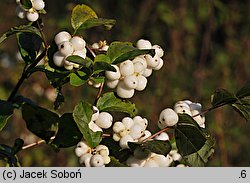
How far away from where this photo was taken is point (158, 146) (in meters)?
0.71

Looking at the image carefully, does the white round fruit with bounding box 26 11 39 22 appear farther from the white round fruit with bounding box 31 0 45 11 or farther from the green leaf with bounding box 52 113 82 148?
the green leaf with bounding box 52 113 82 148

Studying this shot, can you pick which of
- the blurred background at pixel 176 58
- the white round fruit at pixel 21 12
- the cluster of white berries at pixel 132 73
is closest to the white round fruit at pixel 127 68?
the cluster of white berries at pixel 132 73

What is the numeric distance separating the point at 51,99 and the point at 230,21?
1365 mm

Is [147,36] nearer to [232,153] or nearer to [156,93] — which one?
[156,93]

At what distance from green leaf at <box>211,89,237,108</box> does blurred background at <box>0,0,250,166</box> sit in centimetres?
155

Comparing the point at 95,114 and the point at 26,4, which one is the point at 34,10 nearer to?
the point at 26,4

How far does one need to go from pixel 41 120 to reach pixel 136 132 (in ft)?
0.77

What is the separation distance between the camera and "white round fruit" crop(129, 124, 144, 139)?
748mm

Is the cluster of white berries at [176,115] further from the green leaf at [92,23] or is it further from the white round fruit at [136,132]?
the green leaf at [92,23]

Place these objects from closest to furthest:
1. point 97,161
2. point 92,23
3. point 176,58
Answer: point 97,161 < point 92,23 < point 176,58

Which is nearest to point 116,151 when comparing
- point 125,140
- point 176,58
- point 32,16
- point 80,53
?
point 125,140

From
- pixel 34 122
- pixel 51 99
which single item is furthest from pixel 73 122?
pixel 51 99

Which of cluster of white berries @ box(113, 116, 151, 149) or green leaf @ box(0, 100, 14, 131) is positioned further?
green leaf @ box(0, 100, 14, 131)

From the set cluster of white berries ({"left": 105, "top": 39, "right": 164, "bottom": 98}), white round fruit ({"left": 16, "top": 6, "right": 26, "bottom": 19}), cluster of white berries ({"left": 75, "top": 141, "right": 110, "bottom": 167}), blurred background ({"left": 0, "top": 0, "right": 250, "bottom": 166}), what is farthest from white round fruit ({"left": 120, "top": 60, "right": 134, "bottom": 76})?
blurred background ({"left": 0, "top": 0, "right": 250, "bottom": 166})
